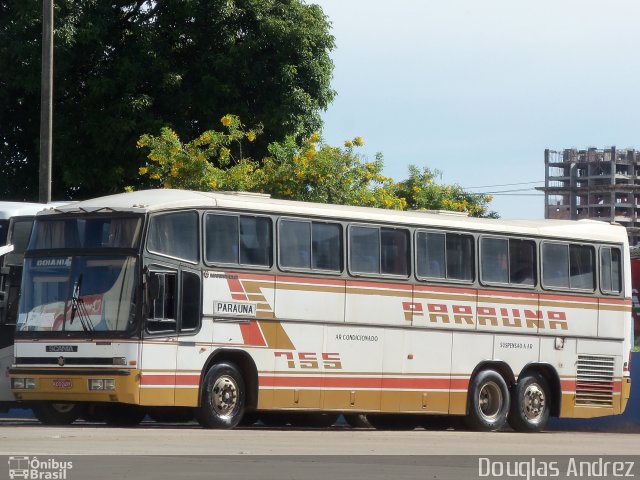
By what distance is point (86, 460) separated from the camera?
14.0 meters

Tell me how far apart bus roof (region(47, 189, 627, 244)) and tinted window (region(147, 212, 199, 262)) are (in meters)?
0.15

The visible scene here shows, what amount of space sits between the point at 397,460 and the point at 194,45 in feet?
85.8

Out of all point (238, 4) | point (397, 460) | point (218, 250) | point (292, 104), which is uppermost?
point (238, 4)

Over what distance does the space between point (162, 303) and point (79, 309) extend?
1154 millimetres

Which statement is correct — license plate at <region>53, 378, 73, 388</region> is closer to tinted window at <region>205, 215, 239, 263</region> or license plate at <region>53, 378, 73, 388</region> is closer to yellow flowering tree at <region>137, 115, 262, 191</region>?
tinted window at <region>205, 215, 239, 263</region>

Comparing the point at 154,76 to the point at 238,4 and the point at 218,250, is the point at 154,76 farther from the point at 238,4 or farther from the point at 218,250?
the point at 218,250

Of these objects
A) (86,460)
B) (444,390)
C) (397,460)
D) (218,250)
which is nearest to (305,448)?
(397,460)

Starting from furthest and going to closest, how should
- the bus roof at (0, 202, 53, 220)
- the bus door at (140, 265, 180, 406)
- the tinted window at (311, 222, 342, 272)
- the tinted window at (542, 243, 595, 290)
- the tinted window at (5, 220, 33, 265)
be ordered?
the tinted window at (542, 243, 595, 290) → the bus roof at (0, 202, 53, 220) → the tinted window at (5, 220, 33, 265) → the tinted window at (311, 222, 342, 272) → the bus door at (140, 265, 180, 406)

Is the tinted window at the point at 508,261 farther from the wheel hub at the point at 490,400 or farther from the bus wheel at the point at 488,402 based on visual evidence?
the wheel hub at the point at 490,400

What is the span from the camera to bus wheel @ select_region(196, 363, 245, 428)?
70.7 ft

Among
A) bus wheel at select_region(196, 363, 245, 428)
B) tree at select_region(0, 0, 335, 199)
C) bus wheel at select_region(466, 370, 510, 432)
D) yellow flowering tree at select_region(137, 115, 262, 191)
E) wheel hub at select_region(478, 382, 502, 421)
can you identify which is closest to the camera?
bus wheel at select_region(196, 363, 245, 428)

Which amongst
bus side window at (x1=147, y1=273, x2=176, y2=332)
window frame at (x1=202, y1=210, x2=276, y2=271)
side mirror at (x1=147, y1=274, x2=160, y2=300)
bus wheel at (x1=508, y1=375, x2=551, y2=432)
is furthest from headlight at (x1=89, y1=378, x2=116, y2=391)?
bus wheel at (x1=508, y1=375, x2=551, y2=432)

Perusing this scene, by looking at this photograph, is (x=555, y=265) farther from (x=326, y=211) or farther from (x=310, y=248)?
(x=310, y=248)

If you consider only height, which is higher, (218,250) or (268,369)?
(218,250)
